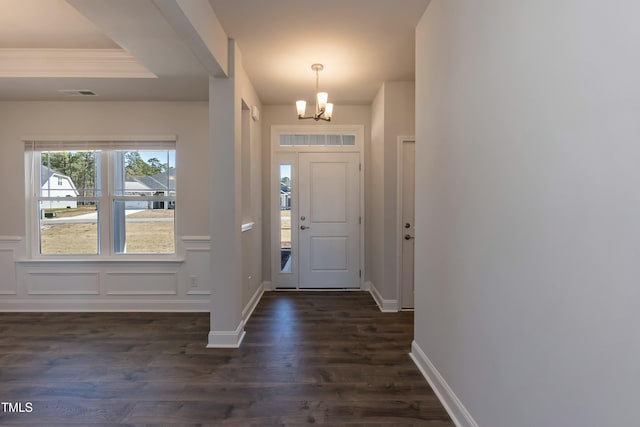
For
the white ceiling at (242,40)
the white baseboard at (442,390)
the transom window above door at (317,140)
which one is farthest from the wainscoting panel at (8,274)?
the white baseboard at (442,390)

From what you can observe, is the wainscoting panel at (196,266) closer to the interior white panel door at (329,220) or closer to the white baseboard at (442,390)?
the interior white panel door at (329,220)

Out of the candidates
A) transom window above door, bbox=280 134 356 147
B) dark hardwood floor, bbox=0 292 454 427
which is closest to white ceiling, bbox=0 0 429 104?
transom window above door, bbox=280 134 356 147

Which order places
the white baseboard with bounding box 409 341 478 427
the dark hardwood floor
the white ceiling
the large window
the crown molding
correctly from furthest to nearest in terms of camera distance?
1. the large window
2. the crown molding
3. the white ceiling
4. the dark hardwood floor
5. the white baseboard with bounding box 409 341 478 427

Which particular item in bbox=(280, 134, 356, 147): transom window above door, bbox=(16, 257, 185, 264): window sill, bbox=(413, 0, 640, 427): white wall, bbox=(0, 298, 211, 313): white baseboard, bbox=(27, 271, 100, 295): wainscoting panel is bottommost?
bbox=(0, 298, 211, 313): white baseboard

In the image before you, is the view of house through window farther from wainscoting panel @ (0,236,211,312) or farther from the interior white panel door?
wainscoting panel @ (0,236,211,312)

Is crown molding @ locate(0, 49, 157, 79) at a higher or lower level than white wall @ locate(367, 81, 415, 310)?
higher

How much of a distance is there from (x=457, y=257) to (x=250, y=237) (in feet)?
8.13

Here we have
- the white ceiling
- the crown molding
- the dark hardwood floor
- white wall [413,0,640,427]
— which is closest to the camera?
white wall [413,0,640,427]

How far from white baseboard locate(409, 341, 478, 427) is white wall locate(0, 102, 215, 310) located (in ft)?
8.07

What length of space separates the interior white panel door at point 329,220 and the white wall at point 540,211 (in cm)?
263

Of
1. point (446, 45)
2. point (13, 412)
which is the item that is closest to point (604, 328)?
point (446, 45)

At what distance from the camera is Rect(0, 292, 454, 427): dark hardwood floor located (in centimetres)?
198

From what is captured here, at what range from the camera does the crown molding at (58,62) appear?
3088 millimetres

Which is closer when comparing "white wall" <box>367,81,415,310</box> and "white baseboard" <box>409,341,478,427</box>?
"white baseboard" <box>409,341,478,427</box>
